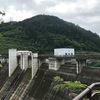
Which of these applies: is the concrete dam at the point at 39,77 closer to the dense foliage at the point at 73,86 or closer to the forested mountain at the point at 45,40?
the dense foliage at the point at 73,86

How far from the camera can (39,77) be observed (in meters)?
21.7

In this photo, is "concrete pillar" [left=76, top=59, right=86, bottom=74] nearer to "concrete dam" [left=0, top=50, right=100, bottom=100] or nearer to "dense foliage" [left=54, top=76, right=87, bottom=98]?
"concrete dam" [left=0, top=50, right=100, bottom=100]

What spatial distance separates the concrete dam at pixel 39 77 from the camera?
1520 cm

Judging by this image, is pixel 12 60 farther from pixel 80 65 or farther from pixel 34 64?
pixel 80 65

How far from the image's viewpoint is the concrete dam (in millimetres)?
15198

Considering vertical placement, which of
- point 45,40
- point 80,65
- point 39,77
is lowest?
point 39,77

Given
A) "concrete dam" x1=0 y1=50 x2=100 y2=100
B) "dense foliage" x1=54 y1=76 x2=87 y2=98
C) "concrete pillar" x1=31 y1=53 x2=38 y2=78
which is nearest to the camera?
"dense foliage" x1=54 y1=76 x2=87 y2=98

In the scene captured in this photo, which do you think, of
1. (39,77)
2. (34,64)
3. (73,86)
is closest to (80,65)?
(39,77)

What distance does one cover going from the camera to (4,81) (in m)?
28.6

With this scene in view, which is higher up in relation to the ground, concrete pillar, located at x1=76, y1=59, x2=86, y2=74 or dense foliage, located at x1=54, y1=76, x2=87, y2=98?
dense foliage, located at x1=54, y1=76, x2=87, y2=98

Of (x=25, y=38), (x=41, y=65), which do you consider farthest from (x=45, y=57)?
(x=25, y=38)

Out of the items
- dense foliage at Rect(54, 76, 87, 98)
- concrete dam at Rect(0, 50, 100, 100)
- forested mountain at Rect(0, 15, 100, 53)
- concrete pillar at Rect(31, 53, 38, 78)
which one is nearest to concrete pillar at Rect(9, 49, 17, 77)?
concrete dam at Rect(0, 50, 100, 100)

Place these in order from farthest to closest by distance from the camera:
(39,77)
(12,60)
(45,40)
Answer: (45,40), (12,60), (39,77)

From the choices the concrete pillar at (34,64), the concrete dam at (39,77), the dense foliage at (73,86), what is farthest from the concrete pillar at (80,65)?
the dense foliage at (73,86)
